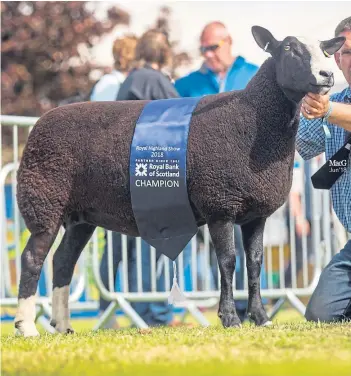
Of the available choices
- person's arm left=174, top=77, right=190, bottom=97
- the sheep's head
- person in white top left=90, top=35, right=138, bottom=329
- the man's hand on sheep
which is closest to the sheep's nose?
the sheep's head

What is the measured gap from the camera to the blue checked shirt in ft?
21.1

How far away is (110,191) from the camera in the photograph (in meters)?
→ 5.89

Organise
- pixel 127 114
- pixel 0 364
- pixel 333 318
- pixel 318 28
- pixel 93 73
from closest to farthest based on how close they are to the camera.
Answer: pixel 0 364, pixel 127 114, pixel 333 318, pixel 318 28, pixel 93 73

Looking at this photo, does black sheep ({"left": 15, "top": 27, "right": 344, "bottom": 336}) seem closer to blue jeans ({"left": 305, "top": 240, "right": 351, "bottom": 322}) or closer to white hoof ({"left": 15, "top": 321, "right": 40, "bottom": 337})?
white hoof ({"left": 15, "top": 321, "right": 40, "bottom": 337})

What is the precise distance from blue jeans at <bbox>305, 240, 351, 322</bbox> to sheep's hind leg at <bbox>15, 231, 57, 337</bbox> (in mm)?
1792

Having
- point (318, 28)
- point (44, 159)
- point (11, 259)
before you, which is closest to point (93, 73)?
point (318, 28)

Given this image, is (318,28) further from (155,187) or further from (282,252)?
(155,187)

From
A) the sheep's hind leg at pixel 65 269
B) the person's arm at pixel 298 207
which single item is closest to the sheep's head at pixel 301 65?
the sheep's hind leg at pixel 65 269

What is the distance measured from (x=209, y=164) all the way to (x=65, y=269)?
4.23 feet

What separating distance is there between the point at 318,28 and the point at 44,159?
845 centimetres

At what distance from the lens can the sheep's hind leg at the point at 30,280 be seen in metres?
5.86

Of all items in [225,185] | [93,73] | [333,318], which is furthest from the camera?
[93,73]

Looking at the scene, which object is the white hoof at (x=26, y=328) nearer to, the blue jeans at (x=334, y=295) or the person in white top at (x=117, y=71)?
the blue jeans at (x=334, y=295)

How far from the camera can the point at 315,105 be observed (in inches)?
224
